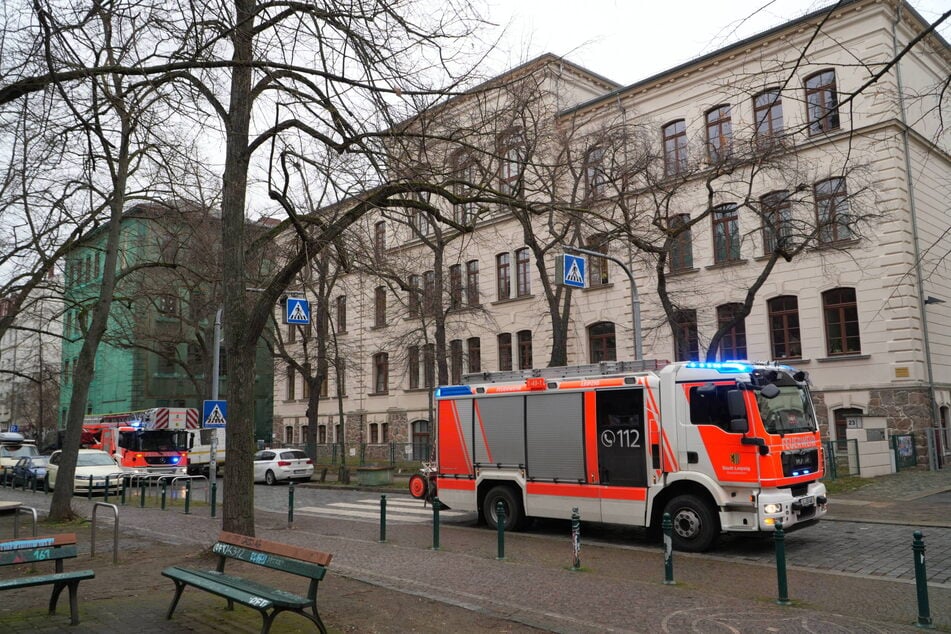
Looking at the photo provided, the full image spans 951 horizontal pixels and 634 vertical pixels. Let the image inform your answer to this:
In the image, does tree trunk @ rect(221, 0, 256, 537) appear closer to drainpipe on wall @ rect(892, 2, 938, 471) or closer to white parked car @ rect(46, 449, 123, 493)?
white parked car @ rect(46, 449, 123, 493)

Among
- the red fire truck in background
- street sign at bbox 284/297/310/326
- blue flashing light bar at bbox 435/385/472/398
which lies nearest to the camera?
blue flashing light bar at bbox 435/385/472/398

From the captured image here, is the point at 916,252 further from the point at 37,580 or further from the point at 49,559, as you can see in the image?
the point at 37,580

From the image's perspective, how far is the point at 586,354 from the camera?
112 ft

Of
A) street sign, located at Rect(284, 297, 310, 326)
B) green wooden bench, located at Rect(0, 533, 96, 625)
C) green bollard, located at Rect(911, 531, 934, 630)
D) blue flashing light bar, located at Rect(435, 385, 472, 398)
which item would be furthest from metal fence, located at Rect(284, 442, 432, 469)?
green bollard, located at Rect(911, 531, 934, 630)

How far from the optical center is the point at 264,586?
693cm

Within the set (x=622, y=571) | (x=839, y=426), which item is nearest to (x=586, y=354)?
(x=839, y=426)

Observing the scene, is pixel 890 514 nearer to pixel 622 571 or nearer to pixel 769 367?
pixel 769 367

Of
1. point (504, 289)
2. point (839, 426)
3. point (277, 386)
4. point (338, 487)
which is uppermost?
point (504, 289)

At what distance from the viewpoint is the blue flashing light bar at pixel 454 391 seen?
16047 mm

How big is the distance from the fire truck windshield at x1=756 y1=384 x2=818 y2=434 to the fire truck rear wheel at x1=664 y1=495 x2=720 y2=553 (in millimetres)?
1637

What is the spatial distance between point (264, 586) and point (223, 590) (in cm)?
50

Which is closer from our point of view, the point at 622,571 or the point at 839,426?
the point at 622,571

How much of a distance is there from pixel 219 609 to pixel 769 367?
30.7ft

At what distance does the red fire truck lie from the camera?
11812mm
